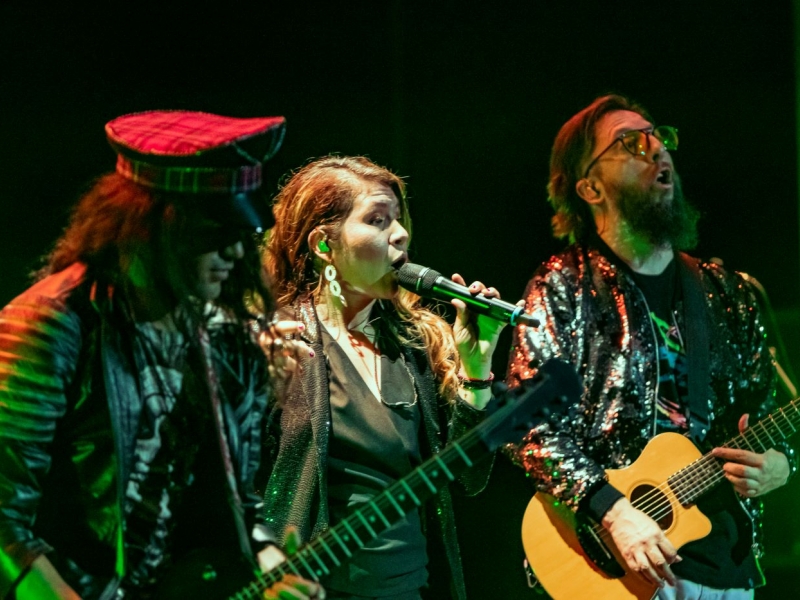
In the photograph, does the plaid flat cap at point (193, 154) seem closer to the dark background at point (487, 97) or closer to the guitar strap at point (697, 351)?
the dark background at point (487, 97)

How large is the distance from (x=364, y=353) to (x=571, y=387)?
735mm

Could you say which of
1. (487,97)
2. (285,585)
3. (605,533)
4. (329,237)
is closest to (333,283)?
(329,237)

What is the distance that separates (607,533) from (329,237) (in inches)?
46.2

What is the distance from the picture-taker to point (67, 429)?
1.87 meters

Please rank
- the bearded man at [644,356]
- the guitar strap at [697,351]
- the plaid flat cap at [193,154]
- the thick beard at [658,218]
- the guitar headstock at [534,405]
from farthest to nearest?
the thick beard at [658,218] < the guitar strap at [697,351] < the bearded man at [644,356] < the guitar headstock at [534,405] < the plaid flat cap at [193,154]

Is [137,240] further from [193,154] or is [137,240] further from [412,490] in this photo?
[412,490]

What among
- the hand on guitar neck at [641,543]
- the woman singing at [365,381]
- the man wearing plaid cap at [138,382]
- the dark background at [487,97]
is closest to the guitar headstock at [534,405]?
the woman singing at [365,381]

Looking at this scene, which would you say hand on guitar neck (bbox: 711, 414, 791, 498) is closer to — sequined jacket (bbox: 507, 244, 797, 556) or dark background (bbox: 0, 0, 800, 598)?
sequined jacket (bbox: 507, 244, 797, 556)

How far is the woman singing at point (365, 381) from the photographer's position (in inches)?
92.7

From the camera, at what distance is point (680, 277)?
2949mm

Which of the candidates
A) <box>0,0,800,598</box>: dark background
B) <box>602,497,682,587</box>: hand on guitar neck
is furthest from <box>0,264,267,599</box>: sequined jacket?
<box>602,497,682,587</box>: hand on guitar neck

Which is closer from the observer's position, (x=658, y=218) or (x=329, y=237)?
(x=329, y=237)

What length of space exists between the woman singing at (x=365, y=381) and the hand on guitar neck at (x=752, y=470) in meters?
0.75

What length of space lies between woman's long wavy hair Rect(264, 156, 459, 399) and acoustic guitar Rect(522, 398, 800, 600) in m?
0.55
